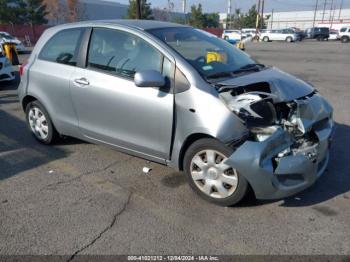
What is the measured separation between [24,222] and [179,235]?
1.48m

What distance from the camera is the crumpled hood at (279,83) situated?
144 inches

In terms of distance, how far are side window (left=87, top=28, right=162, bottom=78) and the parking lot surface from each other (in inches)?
50.0

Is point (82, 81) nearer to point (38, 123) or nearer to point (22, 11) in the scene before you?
point (38, 123)

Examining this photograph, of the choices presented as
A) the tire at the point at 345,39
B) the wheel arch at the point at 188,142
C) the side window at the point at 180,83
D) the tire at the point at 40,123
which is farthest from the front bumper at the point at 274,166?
the tire at the point at 345,39

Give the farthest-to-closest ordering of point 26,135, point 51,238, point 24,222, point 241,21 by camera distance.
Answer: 1. point 241,21
2. point 26,135
3. point 24,222
4. point 51,238

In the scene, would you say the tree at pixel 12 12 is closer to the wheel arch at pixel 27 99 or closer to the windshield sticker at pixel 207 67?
→ the wheel arch at pixel 27 99

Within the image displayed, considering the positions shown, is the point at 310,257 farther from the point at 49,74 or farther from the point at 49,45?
the point at 49,45

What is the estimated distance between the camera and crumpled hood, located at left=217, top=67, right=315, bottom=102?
3653mm

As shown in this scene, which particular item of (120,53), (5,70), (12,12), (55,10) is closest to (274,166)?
(120,53)

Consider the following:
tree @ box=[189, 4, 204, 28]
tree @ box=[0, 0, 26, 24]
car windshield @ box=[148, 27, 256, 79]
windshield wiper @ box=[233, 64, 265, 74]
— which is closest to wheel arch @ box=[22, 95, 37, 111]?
car windshield @ box=[148, 27, 256, 79]

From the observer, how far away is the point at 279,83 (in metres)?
3.79

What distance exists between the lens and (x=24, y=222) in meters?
3.42

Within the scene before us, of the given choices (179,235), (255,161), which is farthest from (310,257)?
(179,235)

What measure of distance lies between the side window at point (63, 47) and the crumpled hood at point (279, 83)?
2045 mm
